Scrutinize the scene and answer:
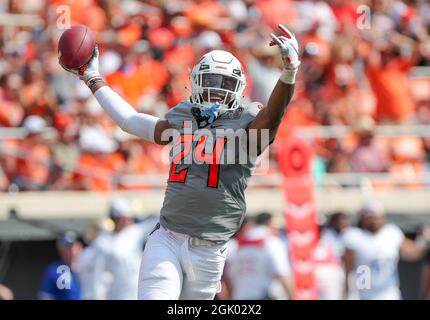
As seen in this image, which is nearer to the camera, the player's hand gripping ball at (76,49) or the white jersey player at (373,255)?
the player's hand gripping ball at (76,49)

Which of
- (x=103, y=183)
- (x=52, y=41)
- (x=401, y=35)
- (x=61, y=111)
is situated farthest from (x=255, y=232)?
(x=401, y=35)

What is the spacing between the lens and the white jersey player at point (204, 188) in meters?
5.88

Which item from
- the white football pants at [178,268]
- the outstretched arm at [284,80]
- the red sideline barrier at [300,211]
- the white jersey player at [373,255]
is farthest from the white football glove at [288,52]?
the red sideline barrier at [300,211]

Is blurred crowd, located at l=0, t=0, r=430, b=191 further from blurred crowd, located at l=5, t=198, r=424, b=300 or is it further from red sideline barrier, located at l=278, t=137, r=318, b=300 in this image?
blurred crowd, located at l=5, t=198, r=424, b=300

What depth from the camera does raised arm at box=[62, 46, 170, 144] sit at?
244 inches

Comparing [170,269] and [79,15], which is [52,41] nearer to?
[79,15]

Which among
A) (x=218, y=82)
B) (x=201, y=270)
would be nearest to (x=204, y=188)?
(x=201, y=270)

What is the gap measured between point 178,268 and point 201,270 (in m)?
0.13

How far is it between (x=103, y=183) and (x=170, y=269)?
587 cm

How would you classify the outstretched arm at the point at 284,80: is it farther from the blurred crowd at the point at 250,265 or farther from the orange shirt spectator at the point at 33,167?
the orange shirt spectator at the point at 33,167

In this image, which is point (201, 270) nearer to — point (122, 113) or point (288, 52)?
point (122, 113)

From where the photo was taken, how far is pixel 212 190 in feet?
19.4

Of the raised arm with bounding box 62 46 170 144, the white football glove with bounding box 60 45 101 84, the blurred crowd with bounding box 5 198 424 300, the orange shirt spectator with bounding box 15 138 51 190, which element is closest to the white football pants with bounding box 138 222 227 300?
the raised arm with bounding box 62 46 170 144

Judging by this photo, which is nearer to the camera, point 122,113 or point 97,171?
point 122,113
